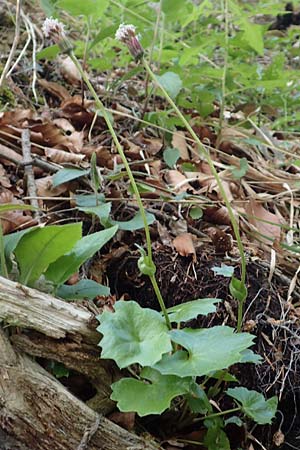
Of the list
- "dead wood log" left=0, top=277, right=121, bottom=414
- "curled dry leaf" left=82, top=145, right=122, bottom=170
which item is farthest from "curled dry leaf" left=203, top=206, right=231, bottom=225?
"dead wood log" left=0, top=277, right=121, bottom=414

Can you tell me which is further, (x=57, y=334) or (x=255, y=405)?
(x=255, y=405)

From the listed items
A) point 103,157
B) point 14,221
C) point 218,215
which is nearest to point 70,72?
point 103,157

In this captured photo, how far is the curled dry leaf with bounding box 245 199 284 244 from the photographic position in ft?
5.50

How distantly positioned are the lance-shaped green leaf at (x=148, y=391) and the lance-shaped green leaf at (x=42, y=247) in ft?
0.93

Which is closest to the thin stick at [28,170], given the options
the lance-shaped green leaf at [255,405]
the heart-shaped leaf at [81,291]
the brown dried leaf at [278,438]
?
the heart-shaped leaf at [81,291]

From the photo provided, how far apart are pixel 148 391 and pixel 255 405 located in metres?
0.29

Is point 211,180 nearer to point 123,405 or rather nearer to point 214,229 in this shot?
point 214,229

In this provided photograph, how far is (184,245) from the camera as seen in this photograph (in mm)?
1492

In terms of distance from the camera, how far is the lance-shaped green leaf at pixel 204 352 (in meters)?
0.88

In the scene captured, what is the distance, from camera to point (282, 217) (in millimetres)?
1830

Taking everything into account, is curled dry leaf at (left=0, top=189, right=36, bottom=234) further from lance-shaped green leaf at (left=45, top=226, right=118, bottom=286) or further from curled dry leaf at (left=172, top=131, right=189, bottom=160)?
curled dry leaf at (left=172, top=131, right=189, bottom=160)

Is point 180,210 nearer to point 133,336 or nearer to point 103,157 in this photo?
point 103,157

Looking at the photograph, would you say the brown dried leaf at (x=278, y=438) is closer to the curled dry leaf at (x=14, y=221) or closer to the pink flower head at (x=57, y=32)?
the curled dry leaf at (x=14, y=221)

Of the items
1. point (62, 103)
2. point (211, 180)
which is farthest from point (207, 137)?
point (62, 103)
